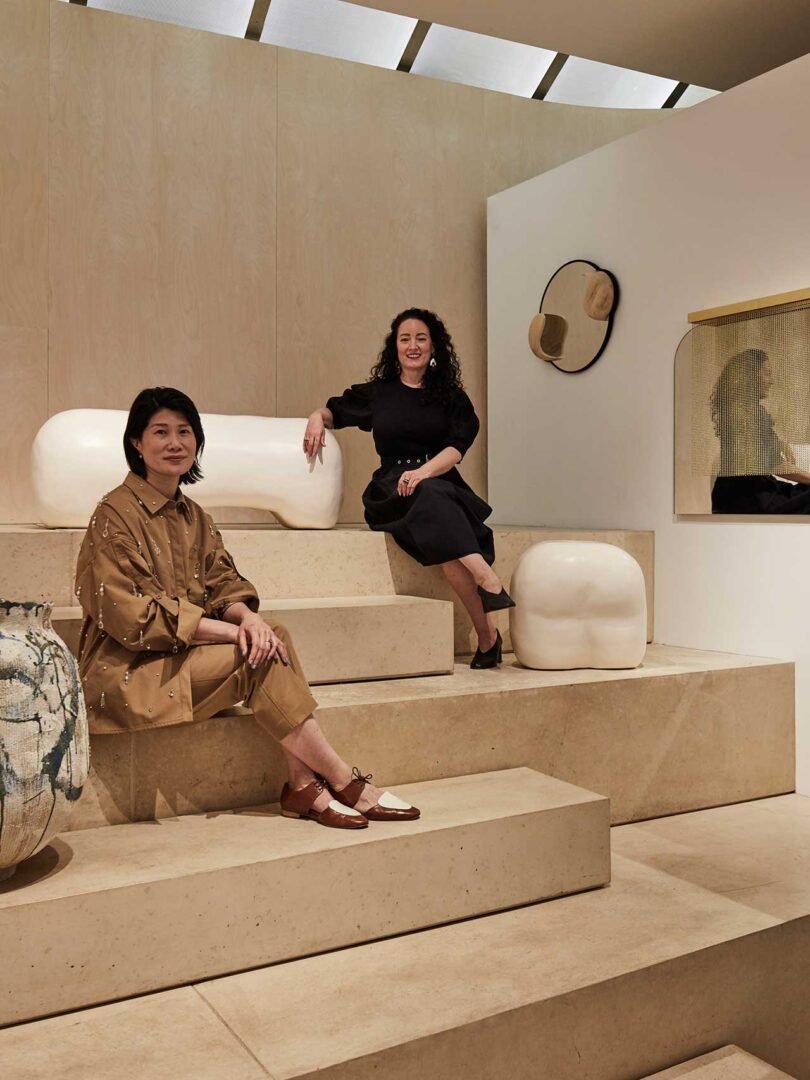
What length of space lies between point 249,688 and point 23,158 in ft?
10.8

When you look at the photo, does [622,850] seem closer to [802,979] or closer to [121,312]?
[802,979]

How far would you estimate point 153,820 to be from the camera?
2.75 m

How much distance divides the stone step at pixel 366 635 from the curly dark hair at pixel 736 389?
1.48 meters

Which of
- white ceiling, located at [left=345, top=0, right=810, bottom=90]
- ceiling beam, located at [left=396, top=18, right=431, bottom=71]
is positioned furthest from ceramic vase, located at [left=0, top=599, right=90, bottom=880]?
ceiling beam, located at [left=396, top=18, right=431, bottom=71]

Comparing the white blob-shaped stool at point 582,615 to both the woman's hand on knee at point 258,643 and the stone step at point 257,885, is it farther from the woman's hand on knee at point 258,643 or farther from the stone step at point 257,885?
the woman's hand on knee at point 258,643

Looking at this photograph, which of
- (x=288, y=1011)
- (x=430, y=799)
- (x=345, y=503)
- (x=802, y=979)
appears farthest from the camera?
(x=345, y=503)

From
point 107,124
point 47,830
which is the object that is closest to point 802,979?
point 47,830

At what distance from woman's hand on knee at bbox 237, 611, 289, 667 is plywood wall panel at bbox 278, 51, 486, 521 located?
2967 millimetres

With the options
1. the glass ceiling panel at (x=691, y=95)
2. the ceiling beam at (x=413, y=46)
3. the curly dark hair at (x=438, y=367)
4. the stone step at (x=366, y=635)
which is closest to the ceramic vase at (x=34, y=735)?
the stone step at (x=366, y=635)

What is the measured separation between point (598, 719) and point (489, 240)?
323 centimetres

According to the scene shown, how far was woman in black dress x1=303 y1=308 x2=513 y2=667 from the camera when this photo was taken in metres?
3.93

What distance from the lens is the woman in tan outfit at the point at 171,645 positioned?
2.63 metres

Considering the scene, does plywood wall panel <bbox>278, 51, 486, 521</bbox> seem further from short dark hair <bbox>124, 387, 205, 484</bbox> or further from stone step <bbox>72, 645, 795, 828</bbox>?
short dark hair <bbox>124, 387, 205, 484</bbox>

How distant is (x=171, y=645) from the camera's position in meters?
2.66
